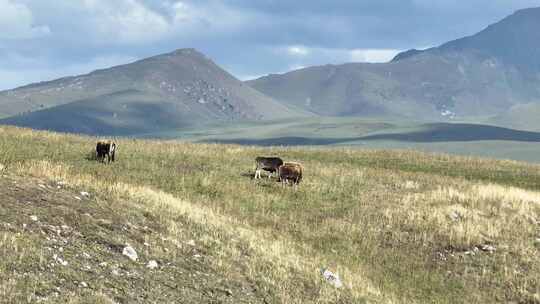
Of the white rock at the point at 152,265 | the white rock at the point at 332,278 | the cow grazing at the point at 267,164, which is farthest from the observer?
the cow grazing at the point at 267,164

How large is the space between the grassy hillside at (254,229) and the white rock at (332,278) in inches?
10.1

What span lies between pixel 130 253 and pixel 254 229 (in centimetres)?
825

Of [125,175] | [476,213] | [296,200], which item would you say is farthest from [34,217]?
[476,213]

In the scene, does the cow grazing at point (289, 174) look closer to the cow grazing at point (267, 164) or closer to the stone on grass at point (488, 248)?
the cow grazing at point (267, 164)

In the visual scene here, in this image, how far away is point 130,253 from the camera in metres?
15.5

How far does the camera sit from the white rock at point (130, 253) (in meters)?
15.3

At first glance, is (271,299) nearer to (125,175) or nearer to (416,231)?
(416,231)

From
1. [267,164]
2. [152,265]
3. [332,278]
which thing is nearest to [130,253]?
[152,265]

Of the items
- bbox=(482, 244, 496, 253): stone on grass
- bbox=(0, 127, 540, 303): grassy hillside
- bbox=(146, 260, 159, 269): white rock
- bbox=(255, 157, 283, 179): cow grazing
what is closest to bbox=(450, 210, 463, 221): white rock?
bbox=(0, 127, 540, 303): grassy hillside

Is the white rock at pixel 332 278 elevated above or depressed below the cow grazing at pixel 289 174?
below

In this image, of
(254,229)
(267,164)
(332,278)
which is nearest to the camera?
(332,278)

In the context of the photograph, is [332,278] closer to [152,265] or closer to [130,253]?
[152,265]

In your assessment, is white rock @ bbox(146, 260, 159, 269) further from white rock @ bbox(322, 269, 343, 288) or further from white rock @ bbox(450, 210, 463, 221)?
white rock @ bbox(450, 210, 463, 221)

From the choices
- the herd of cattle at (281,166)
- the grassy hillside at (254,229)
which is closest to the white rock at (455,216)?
the grassy hillside at (254,229)
